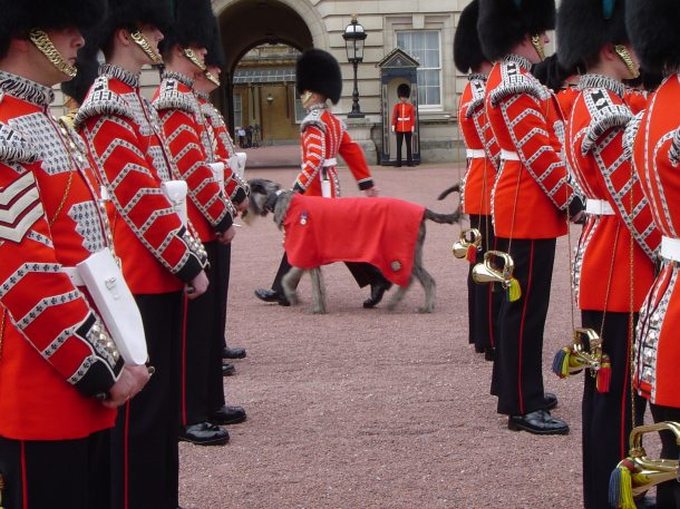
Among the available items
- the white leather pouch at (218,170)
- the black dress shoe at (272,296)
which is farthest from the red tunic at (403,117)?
the white leather pouch at (218,170)

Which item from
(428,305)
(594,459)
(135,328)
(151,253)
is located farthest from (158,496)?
(428,305)

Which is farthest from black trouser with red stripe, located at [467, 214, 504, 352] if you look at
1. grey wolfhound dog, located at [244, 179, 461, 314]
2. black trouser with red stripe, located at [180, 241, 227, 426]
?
black trouser with red stripe, located at [180, 241, 227, 426]

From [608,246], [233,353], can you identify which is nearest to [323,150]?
[233,353]

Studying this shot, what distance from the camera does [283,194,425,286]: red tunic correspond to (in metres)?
7.41

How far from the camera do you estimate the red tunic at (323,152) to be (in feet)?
24.2

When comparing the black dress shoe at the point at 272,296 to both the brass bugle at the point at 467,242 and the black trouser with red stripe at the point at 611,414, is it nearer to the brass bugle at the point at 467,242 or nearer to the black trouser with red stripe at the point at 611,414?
the brass bugle at the point at 467,242

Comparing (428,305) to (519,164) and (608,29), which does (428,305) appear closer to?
(519,164)

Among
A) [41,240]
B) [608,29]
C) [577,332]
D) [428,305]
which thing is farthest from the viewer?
[428,305]

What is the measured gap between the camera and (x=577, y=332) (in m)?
3.34

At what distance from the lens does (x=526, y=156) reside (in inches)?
176

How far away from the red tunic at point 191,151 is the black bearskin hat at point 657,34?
2072mm

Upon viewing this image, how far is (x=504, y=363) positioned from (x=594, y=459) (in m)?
1.28

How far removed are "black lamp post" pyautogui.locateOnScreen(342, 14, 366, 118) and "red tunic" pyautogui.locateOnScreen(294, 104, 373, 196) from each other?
14.7 m

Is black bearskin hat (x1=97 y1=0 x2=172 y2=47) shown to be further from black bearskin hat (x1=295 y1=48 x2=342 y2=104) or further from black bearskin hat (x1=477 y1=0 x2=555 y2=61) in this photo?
black bearskin hat (x1=295 y1=48 x2=342 y2=104)
